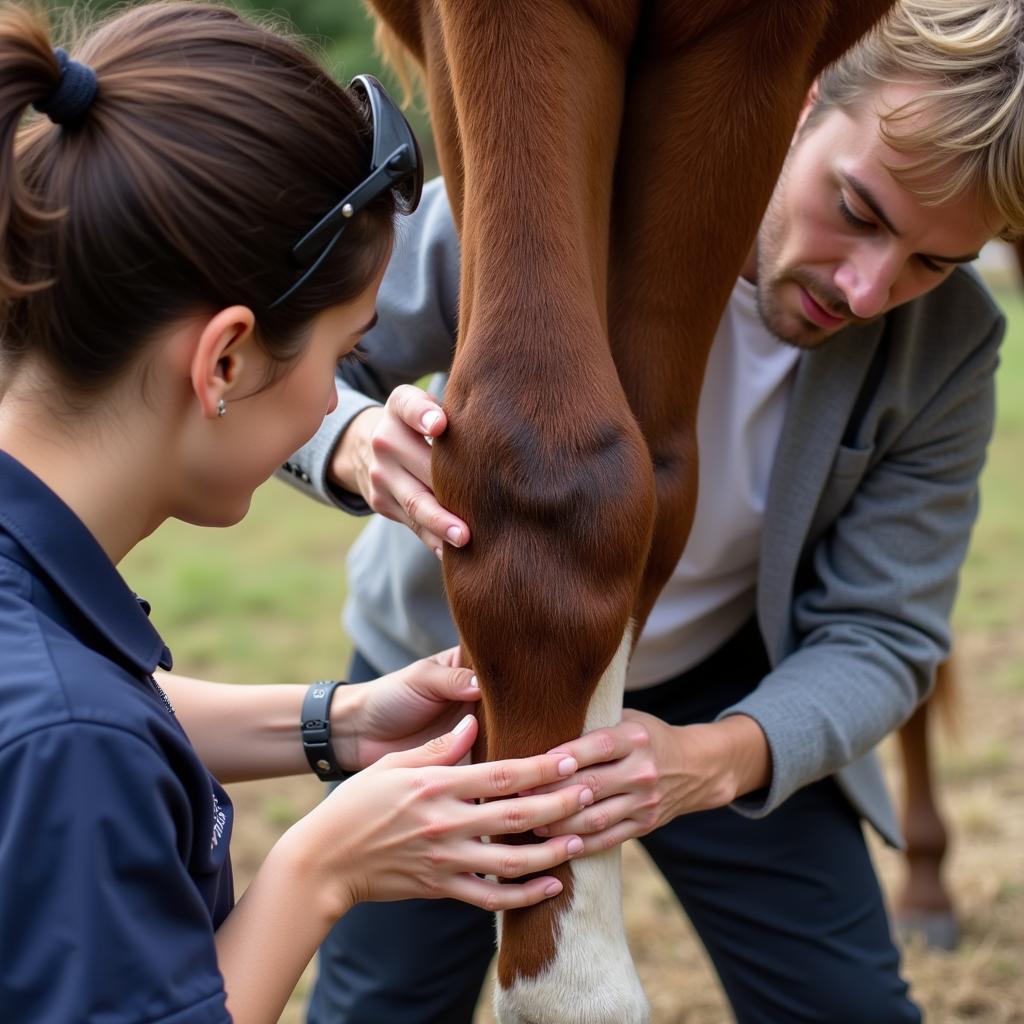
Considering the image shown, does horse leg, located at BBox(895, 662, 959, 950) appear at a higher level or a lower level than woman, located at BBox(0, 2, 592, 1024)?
lower

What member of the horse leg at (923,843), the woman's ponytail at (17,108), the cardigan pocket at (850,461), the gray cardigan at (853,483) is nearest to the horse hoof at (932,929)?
the horse leg at (923,843)

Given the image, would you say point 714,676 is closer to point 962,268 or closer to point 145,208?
point 962,268

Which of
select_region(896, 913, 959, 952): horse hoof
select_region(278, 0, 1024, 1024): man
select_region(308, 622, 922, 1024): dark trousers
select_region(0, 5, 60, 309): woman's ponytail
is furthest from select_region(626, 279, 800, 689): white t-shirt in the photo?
select_region(896, 913, 959, 952): horse hoof

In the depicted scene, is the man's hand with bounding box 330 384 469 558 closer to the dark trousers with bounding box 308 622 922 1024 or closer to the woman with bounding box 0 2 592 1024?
the woman with bounding box 0 2 592 1024

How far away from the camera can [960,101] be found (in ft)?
3.80

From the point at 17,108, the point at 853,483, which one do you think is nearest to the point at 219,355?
the point at 17,108

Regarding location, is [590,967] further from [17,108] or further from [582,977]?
[17,108]

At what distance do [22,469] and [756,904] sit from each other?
38.8 inches

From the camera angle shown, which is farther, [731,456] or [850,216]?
[731,456]

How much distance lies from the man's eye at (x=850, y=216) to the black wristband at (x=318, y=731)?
25.8 inches

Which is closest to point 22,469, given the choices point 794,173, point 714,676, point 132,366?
point 132,366

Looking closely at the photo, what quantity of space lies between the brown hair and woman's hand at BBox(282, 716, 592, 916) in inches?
11.9

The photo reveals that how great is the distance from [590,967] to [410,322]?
0.77 m

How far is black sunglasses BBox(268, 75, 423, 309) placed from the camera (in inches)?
34.1
